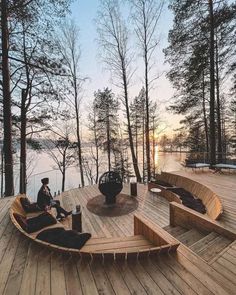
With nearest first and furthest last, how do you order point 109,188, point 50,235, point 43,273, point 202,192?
point 43,273, point 50,235, point 202,192, point 109,188

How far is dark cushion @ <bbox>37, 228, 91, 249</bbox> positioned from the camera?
2.77 meters

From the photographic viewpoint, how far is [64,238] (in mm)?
2857

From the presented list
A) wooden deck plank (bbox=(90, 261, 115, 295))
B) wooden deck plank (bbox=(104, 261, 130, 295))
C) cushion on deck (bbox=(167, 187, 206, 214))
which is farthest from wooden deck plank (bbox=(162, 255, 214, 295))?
cushion on deck (bbox=(167, 187, 206, 214))

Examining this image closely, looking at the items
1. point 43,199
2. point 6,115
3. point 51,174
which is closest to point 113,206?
point 43,199

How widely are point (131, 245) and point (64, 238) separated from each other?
100 cm

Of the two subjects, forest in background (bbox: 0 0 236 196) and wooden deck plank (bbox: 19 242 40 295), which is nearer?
wooden deck plank (bbox: 19 242 40 295)

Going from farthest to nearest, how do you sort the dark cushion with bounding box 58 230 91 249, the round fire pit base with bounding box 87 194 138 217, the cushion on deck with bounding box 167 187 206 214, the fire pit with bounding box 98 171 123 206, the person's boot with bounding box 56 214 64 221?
the fire pit with bounding box 98 171 123 206 < the round fire pit base with bounding box 87 194 138 217 < the person's boot with bounding box 56 214 64 221 < the cushion on deck with bounding box 167 187 206 214 < the dark cushion with bounding box 58 230 91 249

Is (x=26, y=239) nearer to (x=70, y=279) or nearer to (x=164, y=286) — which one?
(x=70, y=279)

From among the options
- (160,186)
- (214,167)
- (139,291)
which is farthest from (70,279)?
(214,167)

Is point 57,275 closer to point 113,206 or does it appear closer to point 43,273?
point 43,273

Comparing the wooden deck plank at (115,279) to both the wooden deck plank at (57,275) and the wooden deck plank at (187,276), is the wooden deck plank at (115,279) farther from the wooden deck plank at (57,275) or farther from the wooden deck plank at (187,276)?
Result: the wooden deck plank at (187,276)

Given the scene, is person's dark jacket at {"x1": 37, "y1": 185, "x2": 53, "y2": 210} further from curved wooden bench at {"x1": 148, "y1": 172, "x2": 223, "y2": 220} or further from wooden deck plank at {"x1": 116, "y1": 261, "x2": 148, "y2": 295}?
curved wooden bench at {"x1": 148, "y1": 172, "x2": 223, "y2": 220}

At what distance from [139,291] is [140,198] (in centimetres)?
522

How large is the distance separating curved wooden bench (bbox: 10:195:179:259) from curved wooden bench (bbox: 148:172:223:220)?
5.83ft
